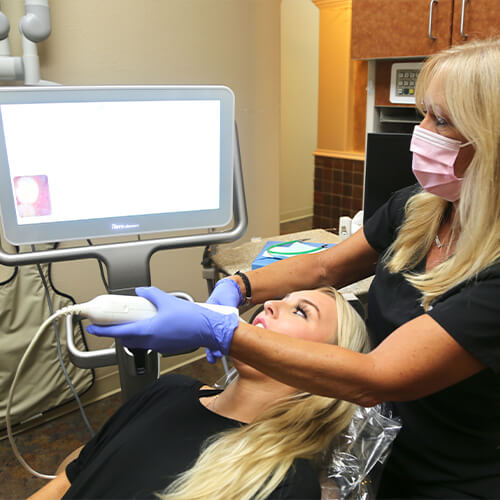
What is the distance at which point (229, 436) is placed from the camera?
40.9 inches

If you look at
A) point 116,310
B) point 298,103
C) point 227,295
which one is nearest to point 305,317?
point 227,295

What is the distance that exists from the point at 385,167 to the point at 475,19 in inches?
25.2

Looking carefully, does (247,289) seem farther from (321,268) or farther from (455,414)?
(455,414)

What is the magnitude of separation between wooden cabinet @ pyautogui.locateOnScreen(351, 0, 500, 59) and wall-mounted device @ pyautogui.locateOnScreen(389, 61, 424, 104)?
0.09 m

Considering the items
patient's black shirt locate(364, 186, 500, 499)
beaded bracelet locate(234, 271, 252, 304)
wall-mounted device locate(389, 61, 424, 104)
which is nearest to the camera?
patient's black shirt locate(364, 186, 500, 499)

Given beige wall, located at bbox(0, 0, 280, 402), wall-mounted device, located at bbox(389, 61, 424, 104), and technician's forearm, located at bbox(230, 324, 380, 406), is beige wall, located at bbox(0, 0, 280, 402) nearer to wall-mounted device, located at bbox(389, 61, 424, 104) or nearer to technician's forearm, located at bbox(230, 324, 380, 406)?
wall-mounted device, located at bbox(389, 61, 424, 104)

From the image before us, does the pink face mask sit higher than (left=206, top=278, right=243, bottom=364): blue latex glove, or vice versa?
the pink face mask

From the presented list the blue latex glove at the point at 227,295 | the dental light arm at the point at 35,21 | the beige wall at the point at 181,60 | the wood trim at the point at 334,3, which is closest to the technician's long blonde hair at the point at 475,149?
the blue latex glove at the point at 227,295

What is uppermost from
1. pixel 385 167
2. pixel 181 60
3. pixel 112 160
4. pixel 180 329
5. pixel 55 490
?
pixel 181 60

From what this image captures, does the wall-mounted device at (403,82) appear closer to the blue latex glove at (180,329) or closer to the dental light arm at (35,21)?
the dental light arm at (35,21)

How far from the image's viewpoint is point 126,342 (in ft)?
3.09

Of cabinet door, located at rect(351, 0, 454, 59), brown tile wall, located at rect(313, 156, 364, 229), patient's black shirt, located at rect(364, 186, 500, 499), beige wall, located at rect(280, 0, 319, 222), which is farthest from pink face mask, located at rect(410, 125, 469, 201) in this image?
beige wall, located at rect(280, 0, 319, 222)

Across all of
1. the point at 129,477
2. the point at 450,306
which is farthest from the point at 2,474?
the point at 450,306

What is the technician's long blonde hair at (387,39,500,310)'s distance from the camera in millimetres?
947
